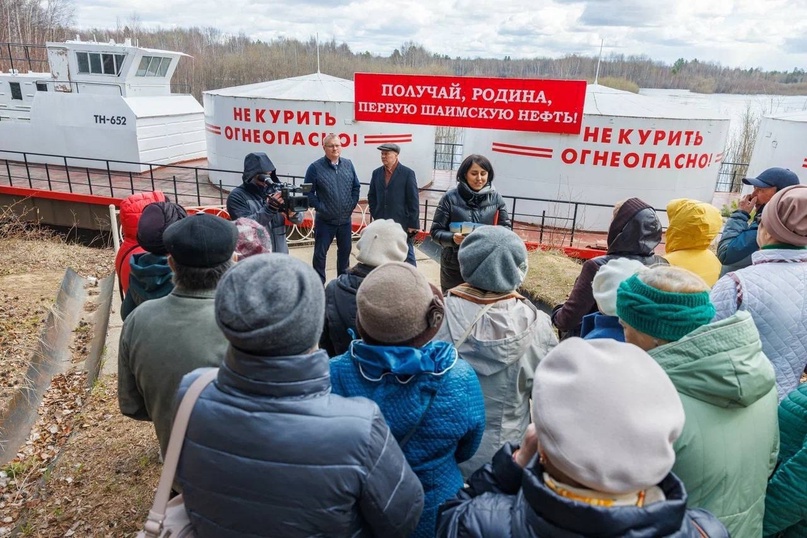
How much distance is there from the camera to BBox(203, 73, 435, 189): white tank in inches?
452

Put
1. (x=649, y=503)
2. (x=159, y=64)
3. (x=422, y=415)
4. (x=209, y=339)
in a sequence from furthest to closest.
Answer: (x=159, y=64), (x=209, y=339), (x=422, y=415), (x=649, y=503)

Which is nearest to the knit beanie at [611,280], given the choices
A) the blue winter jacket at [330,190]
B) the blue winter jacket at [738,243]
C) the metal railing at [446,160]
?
the blue winter jacket at [738,243]

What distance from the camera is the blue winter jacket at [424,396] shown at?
1634mm

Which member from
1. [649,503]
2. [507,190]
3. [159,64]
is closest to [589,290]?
[649,503]

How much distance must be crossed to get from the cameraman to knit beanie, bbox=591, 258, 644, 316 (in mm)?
3138

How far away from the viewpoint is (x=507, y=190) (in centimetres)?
1111

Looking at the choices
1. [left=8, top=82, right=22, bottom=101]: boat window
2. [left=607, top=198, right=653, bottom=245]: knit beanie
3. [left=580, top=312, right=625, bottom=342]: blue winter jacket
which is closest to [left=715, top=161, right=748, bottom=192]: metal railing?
[left=607, top=198, right=653, bottom=245]: knit beanie

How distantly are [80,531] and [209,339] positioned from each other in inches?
75.0

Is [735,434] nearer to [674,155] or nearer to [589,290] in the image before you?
[589,290]

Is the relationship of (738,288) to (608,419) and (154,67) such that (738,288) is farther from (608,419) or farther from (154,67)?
Result: (154,67)

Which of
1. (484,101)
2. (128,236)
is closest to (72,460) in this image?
(128,236)

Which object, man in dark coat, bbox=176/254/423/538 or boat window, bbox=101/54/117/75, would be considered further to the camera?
boat window, bbox=101/54/117/75

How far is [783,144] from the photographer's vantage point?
1148 centimetres

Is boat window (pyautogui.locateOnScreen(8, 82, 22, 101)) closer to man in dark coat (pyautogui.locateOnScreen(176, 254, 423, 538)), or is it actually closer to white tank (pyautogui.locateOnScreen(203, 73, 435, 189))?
white tank (pyautogui.locateOnScreen(203, 73, 435, 189))
